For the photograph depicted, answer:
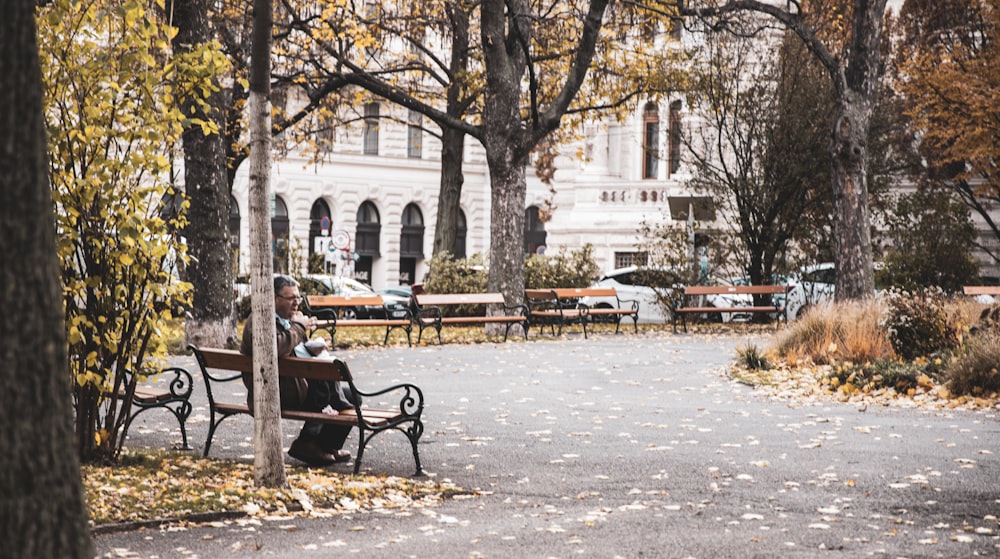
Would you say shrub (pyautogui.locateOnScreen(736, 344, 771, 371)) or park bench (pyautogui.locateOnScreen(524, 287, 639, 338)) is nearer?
shrub (pyautogui.locateOnScreen(736, 344, 771, 371))

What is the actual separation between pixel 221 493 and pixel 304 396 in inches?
69.5

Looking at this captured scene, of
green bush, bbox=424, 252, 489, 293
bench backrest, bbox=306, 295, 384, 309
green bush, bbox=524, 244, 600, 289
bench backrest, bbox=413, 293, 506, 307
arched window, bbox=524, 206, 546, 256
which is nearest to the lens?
bench backrest, bbox=306, 295, 384, 309

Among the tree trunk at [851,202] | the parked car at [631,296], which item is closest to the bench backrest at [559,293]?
the parked car at [631,296]

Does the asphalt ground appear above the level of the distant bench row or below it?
below

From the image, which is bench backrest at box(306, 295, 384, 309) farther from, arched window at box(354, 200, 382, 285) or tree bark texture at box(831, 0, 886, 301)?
arched window at box(354, 200, 382, 285)

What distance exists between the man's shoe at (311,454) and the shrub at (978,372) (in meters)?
7.33

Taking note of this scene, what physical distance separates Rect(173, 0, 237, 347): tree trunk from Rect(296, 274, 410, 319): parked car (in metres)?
10.7

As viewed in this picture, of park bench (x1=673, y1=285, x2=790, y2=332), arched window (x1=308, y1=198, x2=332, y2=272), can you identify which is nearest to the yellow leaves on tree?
park bench (x1=673, y1=285, x2=790, y2=332)

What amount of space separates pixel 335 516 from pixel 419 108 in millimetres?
17319

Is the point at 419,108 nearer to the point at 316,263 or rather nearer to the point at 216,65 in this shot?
the point at 316,263

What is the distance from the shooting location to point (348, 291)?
111 feet

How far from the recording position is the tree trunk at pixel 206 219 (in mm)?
17719

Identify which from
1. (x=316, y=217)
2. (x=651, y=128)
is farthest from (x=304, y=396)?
(x=316, y=217)

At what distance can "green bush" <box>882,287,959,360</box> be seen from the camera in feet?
52.1
